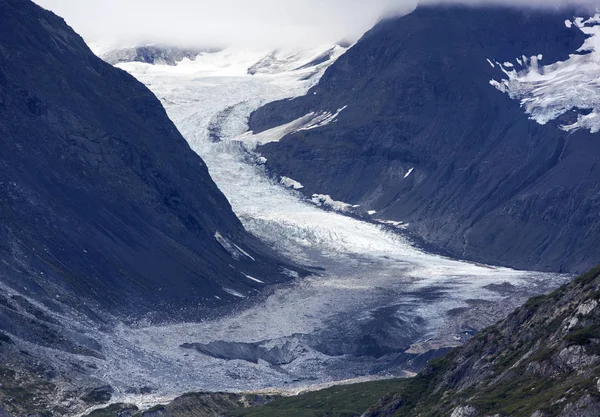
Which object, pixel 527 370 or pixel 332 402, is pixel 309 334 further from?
pixel 527 370

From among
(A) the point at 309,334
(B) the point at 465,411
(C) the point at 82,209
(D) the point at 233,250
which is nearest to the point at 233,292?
(D) the point at 233,250

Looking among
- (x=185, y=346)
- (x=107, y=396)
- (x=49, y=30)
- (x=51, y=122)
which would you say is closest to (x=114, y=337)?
(x=185, y=346)

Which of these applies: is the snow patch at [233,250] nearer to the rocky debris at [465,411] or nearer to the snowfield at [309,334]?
the snowfield at [309,334]

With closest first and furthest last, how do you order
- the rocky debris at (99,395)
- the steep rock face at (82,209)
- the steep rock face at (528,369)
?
the steep rock face at (528,369), the rocky debris at (99,395), the steep rock face at (82,209)

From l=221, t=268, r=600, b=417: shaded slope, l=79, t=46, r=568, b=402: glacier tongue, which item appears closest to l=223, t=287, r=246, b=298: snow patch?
l=79, t=46, r=568, b=402: glacier tongue

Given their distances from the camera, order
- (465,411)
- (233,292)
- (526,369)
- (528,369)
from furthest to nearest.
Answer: (233,292) → (526,369) → (528,369) → (465,411)

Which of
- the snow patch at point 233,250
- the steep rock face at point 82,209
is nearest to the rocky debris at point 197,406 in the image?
the steep rock face at point 82,209
